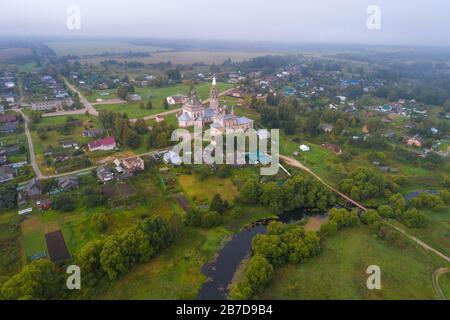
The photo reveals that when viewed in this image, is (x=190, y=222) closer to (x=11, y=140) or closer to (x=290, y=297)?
(x=290, y=297)

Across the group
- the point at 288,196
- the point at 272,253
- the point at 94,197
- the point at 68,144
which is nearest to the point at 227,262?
the point at 272,253

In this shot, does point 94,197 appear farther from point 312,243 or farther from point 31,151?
point 312,243

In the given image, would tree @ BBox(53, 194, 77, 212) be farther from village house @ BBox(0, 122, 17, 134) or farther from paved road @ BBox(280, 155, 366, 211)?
village house @ BBox(0, 122, 17, 134)

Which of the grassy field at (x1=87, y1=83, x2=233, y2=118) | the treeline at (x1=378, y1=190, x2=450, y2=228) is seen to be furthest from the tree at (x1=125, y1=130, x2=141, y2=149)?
the treeline at (x1=378, y1=190, x2=450, y2=228)

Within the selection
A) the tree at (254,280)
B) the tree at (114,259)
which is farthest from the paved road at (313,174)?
the tree at (114,259)

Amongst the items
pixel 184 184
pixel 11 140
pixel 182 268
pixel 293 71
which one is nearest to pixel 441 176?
pixel 184 184

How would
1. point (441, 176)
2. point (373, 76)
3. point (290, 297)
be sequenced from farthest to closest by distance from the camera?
point (373, 76) → point (441, 176) → point (290, 297)
